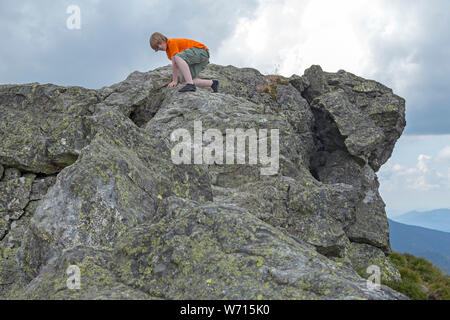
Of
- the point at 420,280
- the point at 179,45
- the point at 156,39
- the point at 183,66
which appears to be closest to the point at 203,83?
the point at 183,66

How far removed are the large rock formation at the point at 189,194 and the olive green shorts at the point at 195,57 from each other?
5.93 ft

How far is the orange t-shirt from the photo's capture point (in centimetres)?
1939

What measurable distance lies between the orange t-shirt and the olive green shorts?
0.24 meters

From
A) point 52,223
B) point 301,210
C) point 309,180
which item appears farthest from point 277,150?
point 52,223

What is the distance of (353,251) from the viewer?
20.0 m

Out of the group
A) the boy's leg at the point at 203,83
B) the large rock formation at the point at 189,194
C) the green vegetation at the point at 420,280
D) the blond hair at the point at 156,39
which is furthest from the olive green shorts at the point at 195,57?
the green vegetation at the point at 420,280

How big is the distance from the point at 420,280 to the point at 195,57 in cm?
1833

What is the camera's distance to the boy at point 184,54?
62.2ft

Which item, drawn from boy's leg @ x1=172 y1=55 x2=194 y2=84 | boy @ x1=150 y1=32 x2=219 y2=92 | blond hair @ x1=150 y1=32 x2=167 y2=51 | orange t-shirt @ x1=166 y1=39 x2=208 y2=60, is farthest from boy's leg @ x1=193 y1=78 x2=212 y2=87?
blond hair @ x1=150 y1=32 x2=167 y2=51

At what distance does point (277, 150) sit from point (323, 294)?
1131 centimetres

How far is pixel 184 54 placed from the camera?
19609mm

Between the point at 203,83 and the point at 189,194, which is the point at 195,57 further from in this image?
the point at 189,194

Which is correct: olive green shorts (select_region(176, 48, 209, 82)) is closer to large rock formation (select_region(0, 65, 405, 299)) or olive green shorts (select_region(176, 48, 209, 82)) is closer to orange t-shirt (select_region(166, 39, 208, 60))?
orange t-shirt (select_region(166, 39, 208, 60))
